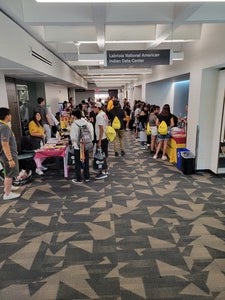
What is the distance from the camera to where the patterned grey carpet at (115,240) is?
7.78 feet

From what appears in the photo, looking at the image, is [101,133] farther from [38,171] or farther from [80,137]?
[38,171]

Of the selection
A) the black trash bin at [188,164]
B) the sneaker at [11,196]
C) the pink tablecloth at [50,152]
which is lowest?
the sneaker at [11,196]

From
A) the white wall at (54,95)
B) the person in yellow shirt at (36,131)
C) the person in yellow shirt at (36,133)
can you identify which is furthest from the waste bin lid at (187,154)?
the white wall at (54,95)

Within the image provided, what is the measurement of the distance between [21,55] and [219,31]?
3.68 m

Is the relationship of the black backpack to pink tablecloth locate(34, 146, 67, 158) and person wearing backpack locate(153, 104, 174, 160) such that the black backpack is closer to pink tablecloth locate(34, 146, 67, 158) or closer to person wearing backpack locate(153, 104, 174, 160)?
pink tablecloth locate(34, 146, 67, 158)

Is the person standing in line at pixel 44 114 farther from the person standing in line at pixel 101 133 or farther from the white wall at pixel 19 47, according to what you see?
the person standing in line at pixel 101 133

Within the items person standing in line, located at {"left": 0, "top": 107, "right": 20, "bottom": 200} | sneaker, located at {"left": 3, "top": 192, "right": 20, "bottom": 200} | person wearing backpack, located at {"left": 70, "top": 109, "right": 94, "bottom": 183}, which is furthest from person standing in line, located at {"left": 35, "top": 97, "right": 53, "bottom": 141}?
sneaker, located at {"left": 3, "top": 192, "right": 20, "bottom": 200}

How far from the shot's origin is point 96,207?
4016mm

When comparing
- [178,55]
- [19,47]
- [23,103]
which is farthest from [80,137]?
[23,103]

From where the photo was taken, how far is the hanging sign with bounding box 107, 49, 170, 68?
539 centimetres

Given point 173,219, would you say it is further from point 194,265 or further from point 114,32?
point 114,32

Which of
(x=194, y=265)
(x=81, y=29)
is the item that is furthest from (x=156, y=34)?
(x=194, y=265)

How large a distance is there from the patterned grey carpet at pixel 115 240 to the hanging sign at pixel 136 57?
2.70 metres

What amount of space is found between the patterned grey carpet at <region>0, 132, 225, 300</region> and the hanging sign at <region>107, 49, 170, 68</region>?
2.70 metres
